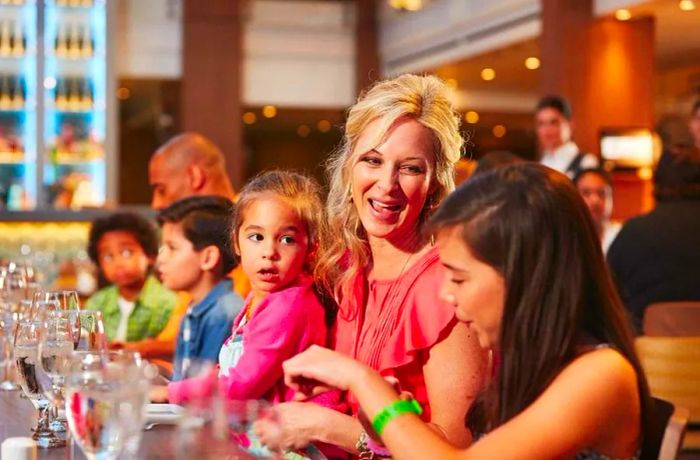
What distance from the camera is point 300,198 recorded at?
8.56 ft

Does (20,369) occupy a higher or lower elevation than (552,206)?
lower

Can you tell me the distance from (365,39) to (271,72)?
108 centimetres

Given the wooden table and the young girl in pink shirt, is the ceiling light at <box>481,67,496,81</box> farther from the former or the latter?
the wooden table

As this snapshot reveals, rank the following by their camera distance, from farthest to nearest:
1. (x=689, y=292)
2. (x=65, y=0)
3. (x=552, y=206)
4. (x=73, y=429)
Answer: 1. (x=65, y=0)
2. (x=689, y=292)
3. (x=552, y=206)
4. (x=73, y=429)

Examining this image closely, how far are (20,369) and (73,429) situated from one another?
0.61m

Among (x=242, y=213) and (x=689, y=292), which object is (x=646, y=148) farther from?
(x=242, y=213)

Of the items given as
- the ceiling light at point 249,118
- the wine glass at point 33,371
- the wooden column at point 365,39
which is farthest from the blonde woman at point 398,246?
the ceiling light at point 249,118

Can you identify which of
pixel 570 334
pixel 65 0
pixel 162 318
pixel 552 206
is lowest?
pixel 162 318

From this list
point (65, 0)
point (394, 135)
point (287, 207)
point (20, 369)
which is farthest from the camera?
point (65, 0)

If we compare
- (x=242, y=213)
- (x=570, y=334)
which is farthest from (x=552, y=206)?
(x=242, y=213)

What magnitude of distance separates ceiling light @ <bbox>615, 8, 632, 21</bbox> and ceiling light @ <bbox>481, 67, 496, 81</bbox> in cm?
313

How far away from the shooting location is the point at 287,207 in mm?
2600

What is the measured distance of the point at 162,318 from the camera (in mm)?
4426

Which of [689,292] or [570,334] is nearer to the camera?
[570,334]
